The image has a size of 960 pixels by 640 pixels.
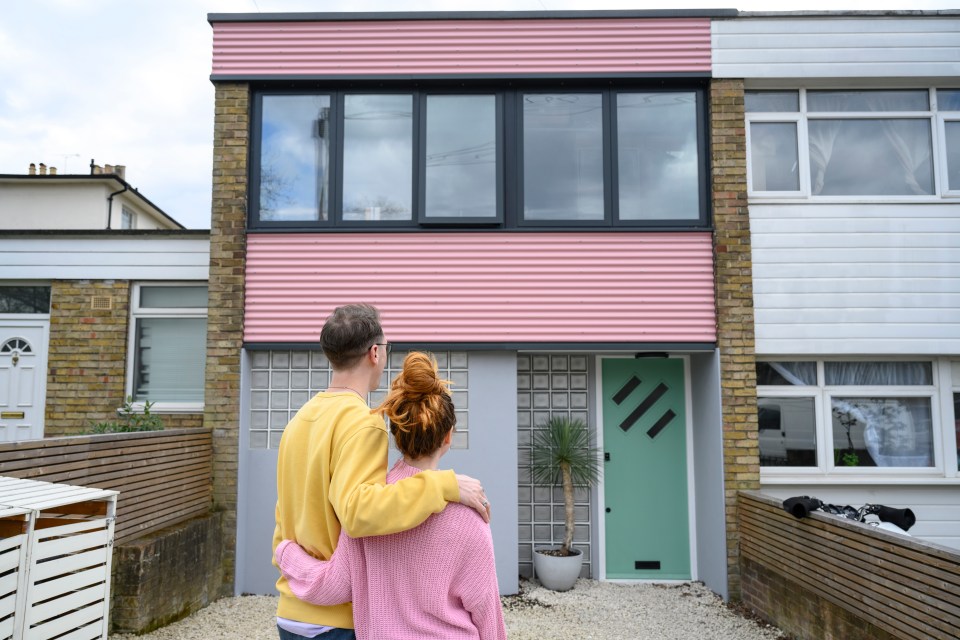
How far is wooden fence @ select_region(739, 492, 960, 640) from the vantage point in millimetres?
4039

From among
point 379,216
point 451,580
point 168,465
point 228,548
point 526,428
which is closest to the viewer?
point 451,580

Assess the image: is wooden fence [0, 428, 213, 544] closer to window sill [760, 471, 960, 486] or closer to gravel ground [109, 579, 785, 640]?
gravel ground [109, 579, 785, 640]

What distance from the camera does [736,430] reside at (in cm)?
679

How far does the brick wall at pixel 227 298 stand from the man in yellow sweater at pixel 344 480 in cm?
507

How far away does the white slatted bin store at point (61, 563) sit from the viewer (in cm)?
300

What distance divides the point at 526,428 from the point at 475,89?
3.54 m

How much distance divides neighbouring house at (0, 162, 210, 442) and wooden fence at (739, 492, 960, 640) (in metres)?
5.62

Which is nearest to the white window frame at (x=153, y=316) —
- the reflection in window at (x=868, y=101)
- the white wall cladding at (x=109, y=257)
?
the white wall cladding at (x=109, y=257)

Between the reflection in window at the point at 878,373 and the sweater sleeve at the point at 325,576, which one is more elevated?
the reflection in window at the point at 878,373

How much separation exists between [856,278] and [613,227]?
238 centimetres

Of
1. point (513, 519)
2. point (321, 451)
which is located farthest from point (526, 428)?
point (321, 451)

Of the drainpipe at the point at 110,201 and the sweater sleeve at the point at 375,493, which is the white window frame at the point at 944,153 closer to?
the sweater sleeve at the point at 375,493

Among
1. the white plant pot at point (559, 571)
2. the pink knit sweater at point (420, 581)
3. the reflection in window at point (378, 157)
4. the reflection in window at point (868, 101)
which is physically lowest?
the white plant pot at point (559, 571)

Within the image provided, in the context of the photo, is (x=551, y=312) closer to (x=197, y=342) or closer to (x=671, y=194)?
(x=671, y=194)
